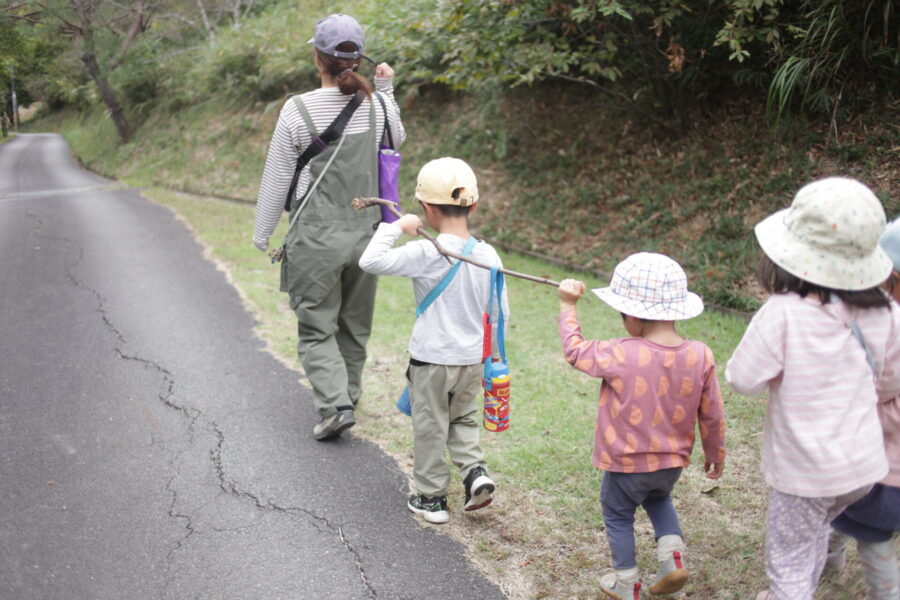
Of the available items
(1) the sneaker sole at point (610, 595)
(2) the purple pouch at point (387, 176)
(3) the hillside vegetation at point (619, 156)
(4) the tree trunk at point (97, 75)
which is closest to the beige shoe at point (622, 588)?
(1) the sneaker sole at point (610, 595)

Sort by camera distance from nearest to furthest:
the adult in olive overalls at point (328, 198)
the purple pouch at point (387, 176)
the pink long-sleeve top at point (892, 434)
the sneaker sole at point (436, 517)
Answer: the pink long-sleeve top at point (892, 434) < the sneaker sole at point (436, 517) < the adult in olive overalls at point (328, 198) < the purple pouch at point (387, 176)

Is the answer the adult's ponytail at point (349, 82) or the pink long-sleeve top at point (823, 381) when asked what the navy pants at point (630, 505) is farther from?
the adult's ponytail at point (349, 82)

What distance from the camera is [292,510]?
3738mm

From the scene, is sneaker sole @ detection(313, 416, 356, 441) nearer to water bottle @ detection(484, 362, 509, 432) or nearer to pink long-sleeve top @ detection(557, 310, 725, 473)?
water bottle @ detection(484, 362, 509, 432)

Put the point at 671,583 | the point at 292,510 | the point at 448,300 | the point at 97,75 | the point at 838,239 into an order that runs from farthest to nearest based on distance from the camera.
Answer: the point at 97,75, the point at 292,510, the point at 448,300, the point at 671,583, the point at 838,239

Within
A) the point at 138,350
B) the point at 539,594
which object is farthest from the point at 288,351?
the point at 539,594

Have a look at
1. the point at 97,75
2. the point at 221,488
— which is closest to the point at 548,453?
the point at 221,488

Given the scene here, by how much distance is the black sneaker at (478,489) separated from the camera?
3.48 meters

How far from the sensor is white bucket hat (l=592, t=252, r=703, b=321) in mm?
2748

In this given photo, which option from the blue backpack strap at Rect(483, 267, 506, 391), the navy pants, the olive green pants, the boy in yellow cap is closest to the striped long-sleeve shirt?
the olive green pants

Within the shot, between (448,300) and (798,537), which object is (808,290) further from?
(448,300)

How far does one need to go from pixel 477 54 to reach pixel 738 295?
3.93 metres

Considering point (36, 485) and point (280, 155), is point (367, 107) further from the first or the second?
point (36, 485)

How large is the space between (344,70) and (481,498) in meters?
2.30
